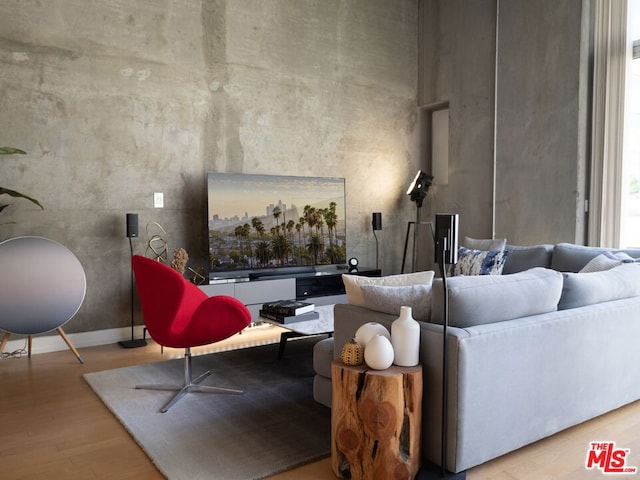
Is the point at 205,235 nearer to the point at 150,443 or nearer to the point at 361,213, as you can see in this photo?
the point at 361,213

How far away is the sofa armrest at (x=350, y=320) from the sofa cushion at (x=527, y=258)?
2505 millimetres

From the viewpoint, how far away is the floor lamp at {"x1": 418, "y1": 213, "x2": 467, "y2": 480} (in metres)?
2.27

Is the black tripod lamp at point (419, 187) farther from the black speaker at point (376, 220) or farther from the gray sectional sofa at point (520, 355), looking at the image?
the gray sectional sofa at point (520, 355)

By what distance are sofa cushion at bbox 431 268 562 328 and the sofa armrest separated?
24cm

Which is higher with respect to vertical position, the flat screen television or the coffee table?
the flat screen television

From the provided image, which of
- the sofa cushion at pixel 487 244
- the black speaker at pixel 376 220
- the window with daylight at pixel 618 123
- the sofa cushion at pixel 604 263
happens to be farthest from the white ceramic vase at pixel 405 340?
the black speaker at pixel 376 220

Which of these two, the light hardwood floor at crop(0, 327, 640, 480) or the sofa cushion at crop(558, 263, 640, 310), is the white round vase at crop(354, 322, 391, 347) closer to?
the light hardwood floor at crop(0, 327, 640, 480)

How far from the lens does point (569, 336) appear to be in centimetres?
267

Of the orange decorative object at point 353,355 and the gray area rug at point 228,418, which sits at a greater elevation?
the orange decorative object at point 353,355

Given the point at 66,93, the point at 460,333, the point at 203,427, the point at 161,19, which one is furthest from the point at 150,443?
the point at 161,19

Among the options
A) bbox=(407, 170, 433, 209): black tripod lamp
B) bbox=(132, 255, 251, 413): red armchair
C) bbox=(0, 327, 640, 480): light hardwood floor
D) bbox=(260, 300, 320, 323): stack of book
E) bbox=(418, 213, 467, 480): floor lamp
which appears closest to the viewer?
bbox=(418, 213, 467, 480): floor lamp

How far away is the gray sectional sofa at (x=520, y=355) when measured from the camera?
2.30 m

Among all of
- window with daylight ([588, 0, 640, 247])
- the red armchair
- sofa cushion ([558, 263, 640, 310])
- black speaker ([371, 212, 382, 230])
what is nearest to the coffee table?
the red armchair

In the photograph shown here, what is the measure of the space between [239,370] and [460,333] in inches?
80.0
